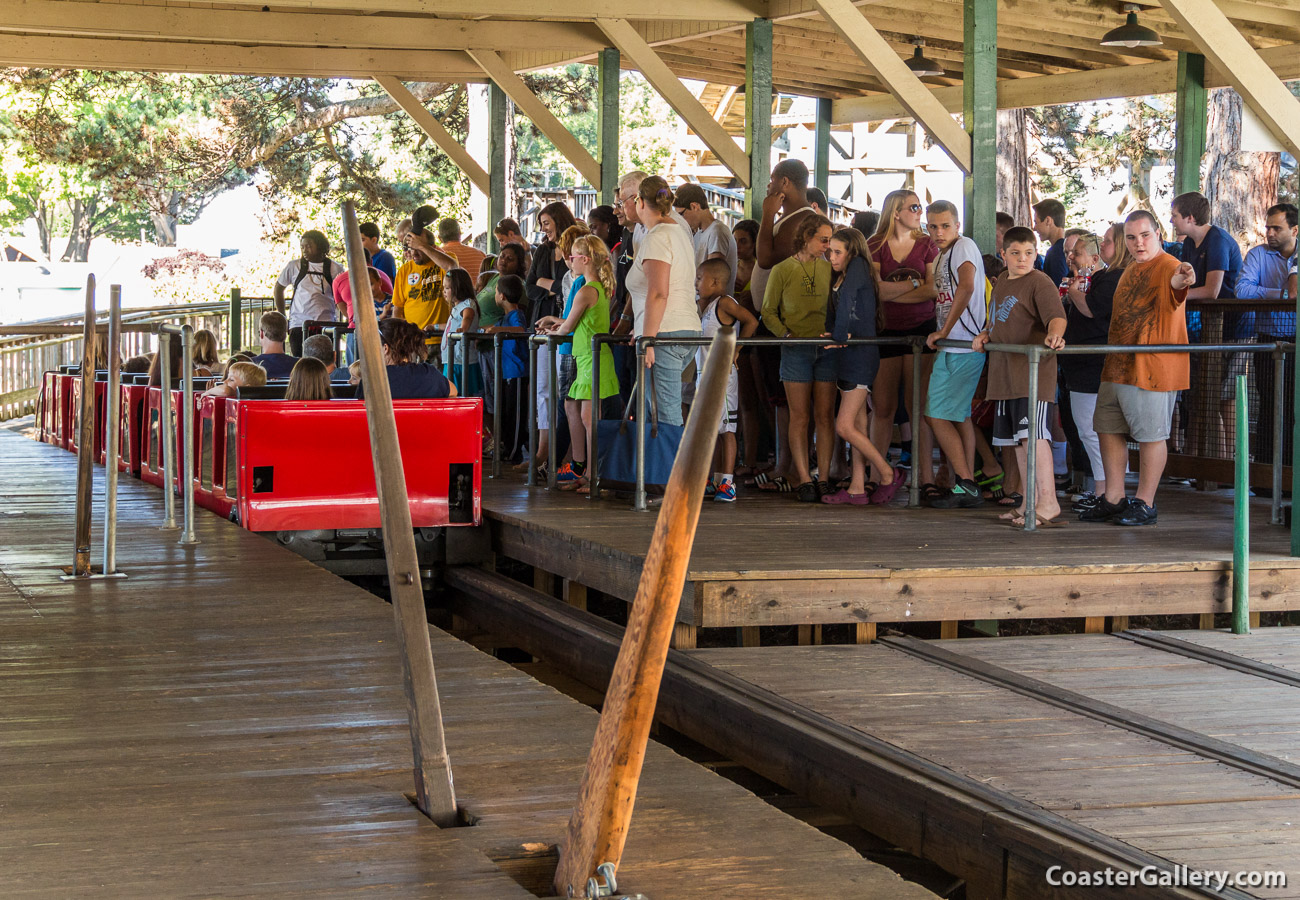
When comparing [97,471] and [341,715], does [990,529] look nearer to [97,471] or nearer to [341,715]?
[341,715]

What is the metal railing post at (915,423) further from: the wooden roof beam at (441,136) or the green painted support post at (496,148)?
the wooden roof beam at (441,136)

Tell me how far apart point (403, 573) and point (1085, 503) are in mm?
5290

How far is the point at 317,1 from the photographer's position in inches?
406

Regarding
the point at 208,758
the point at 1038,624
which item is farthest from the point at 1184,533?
the point at 208,758

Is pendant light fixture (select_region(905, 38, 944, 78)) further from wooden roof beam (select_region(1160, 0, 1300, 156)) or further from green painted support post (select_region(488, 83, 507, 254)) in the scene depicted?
wooden roof beam (select_region(1160, 0, 1300, 156))

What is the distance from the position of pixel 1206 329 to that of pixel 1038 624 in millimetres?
2473

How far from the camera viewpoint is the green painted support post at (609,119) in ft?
40.2

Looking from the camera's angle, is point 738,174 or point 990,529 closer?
point 990,529

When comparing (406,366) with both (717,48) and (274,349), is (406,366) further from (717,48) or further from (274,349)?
(717,48)

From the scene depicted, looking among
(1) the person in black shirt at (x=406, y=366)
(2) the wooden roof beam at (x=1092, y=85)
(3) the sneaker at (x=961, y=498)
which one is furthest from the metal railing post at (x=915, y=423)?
(2) the wooden roof beam at (x=1092, y=85)

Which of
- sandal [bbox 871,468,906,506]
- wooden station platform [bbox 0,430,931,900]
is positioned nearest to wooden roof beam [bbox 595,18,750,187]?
sandal [bbox 871,468,906,506]

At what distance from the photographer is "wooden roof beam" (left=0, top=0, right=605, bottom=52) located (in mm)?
11766

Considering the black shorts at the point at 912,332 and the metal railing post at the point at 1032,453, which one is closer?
the metal railing post at the point at 1032,453

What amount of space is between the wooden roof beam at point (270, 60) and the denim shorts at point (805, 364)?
7080mm
